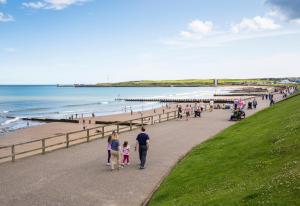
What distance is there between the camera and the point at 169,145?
2500 cm

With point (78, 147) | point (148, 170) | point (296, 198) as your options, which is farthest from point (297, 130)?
point (78, 147)

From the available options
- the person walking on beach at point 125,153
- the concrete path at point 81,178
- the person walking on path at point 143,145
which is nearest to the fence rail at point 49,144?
the concrete path at point 81,178

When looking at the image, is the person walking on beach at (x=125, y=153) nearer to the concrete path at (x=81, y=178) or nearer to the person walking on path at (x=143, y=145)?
the concrete path at (x=81, y=178)

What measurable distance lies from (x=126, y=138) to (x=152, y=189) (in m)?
14.0

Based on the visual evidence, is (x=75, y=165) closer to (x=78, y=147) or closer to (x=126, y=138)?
(x=78, y=147)

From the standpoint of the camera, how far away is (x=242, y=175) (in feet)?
42.0

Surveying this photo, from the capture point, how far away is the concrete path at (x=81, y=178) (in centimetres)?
1367

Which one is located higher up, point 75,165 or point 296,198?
point 296,198

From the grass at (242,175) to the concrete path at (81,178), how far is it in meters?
1.21

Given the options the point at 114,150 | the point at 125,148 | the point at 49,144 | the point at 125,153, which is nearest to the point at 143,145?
the point at 125,148

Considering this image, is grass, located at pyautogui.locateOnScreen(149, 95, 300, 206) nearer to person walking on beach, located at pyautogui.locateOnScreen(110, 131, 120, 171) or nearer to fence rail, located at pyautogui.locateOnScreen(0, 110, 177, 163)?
person walking on beach, located at pyautogui.locateOnScreen(110, 131, 120, 171)

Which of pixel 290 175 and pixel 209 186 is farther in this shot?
pixel 209 186

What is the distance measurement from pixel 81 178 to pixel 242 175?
7.11 meters

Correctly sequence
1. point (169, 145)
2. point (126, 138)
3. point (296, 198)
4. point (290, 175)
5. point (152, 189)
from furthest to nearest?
point (126, 138)
point (169, 145)
point (152, 189)
point (290, 175)
point (296, 198)
